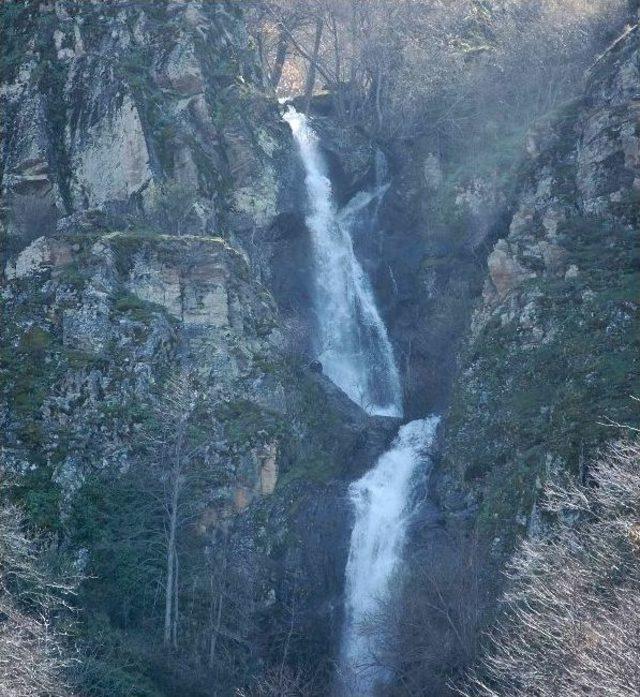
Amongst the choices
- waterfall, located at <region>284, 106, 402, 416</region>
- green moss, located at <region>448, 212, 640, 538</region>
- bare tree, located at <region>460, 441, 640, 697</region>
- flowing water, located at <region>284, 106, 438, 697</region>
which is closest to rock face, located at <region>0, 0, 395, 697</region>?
flowing water, located at <region>284, 106, 438, 697</region>

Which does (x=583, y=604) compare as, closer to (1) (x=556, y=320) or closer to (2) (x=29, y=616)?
(2) (x=29, y=616)

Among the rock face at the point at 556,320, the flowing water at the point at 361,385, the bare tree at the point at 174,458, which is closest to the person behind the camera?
the rock face at the point at 556,320

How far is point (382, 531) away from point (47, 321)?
549 inches

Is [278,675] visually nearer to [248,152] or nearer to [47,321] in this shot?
[47,321]

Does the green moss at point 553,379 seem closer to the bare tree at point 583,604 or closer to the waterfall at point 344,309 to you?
the bare tree at point 583,604

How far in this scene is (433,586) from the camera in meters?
30.6

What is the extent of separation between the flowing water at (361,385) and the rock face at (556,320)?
252 cm

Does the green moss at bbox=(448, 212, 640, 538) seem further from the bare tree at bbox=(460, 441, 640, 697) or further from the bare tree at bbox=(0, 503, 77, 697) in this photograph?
the bare tree at bbox=(0, 503, 77, 697)

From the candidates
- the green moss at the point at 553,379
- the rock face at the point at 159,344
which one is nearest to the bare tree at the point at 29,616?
the rock face at the point at 159,344

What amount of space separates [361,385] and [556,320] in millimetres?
12001

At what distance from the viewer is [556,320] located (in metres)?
37.4

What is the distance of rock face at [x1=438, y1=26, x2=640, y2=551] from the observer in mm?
31922

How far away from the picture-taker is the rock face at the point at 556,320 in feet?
105

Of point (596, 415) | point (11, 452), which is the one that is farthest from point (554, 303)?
point (11, 452)
